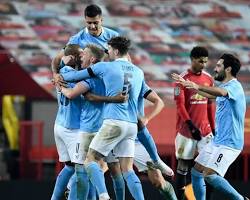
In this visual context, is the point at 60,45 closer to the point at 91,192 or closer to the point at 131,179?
the point at 91,192

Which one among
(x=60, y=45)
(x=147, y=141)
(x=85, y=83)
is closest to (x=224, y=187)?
(x=147, y=141)

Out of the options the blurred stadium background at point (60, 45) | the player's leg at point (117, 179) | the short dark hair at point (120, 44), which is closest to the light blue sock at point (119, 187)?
the player's leg at point (117, 179)

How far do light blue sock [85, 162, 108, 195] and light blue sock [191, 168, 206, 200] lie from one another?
5.01ft

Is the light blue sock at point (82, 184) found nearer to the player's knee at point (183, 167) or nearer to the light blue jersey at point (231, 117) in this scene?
the light blue jersey at point (231, 117)

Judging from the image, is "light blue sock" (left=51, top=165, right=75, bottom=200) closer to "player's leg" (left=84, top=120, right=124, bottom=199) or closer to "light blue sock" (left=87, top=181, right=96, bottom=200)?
"light blue sock" (left=87, top=181, right=96, bottom=200)

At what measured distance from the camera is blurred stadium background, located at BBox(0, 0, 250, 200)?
1655cm

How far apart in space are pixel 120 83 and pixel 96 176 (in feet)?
3.08

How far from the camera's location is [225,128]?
35.2 ft

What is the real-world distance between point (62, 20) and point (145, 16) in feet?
4.89

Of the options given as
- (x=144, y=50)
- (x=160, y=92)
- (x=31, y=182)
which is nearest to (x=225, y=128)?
(x=31, y=182)

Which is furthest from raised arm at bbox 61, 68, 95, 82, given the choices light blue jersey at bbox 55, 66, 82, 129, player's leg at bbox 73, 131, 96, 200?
player's leg at bbox 73, 131, 96, 200

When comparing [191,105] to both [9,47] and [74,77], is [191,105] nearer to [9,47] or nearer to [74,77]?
[74,77]

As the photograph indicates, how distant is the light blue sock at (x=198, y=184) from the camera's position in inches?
445

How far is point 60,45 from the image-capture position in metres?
17.4
